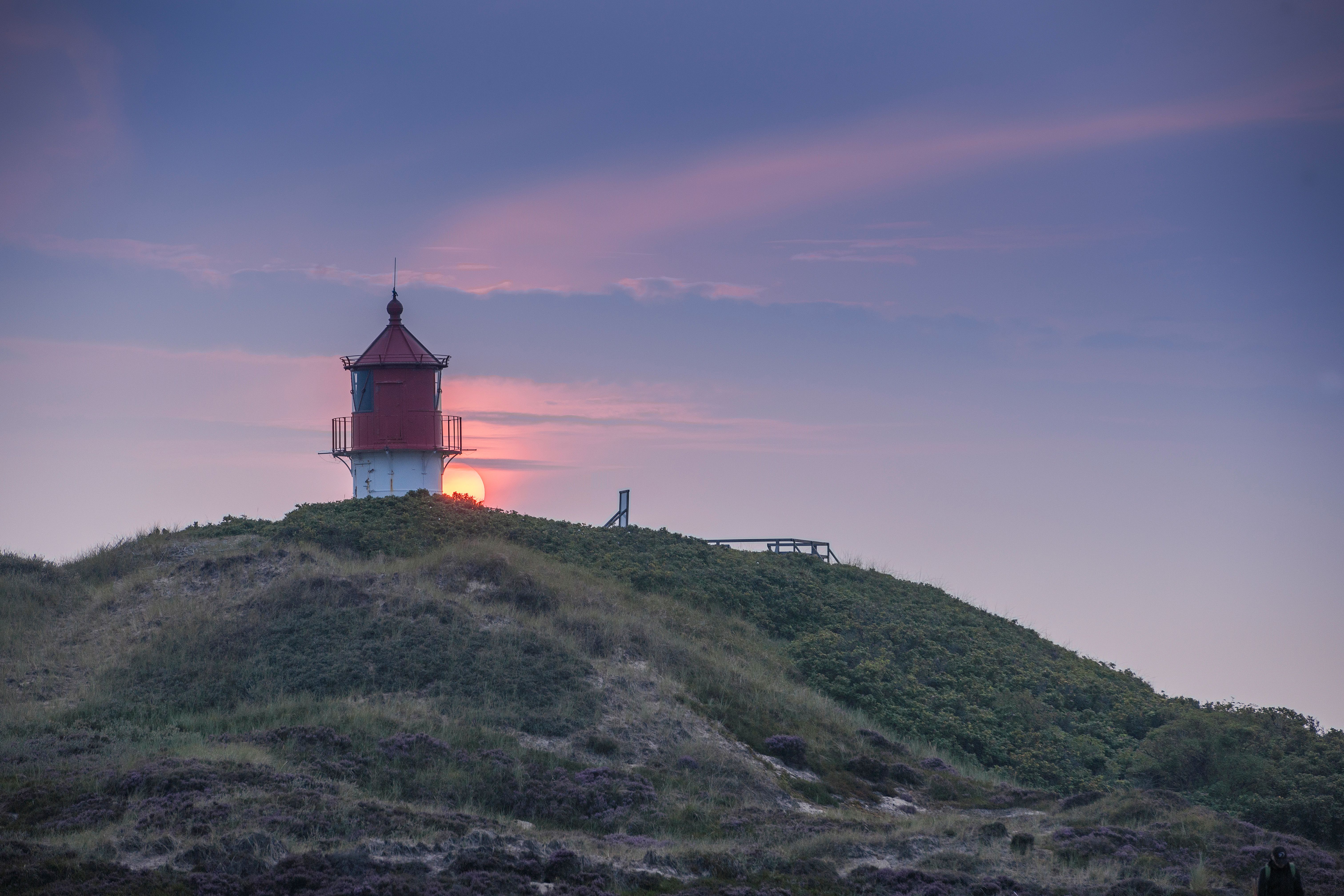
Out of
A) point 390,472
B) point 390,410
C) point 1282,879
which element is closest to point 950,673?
point 390,472

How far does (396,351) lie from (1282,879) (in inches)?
1310

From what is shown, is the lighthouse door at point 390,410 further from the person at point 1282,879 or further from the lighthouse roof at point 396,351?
the person at point 1282,879

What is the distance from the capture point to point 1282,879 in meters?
15.1

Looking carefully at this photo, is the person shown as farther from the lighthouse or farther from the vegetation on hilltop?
the lighthouse

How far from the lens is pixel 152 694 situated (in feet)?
83.4

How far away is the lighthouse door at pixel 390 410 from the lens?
40.8m

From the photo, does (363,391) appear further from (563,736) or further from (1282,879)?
(1282,879)

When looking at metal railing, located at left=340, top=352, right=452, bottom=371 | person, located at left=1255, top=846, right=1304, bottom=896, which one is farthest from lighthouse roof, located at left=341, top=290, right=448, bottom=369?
person, located at left=1255, top=846, right=1304, bottom=896

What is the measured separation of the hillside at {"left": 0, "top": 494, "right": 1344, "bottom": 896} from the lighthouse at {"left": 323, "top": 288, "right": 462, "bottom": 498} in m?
3.03

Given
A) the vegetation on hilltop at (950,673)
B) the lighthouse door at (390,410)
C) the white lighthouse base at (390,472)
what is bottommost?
the vegetation on hilltop at (950,673)

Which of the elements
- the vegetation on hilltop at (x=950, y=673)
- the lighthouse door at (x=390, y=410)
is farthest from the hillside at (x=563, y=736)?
the lighthouse door at (x=390, y=410)

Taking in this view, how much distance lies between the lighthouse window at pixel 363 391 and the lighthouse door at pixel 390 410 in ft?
1.27

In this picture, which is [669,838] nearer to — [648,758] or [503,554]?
[648,758]

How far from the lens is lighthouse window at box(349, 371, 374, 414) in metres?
41.1
